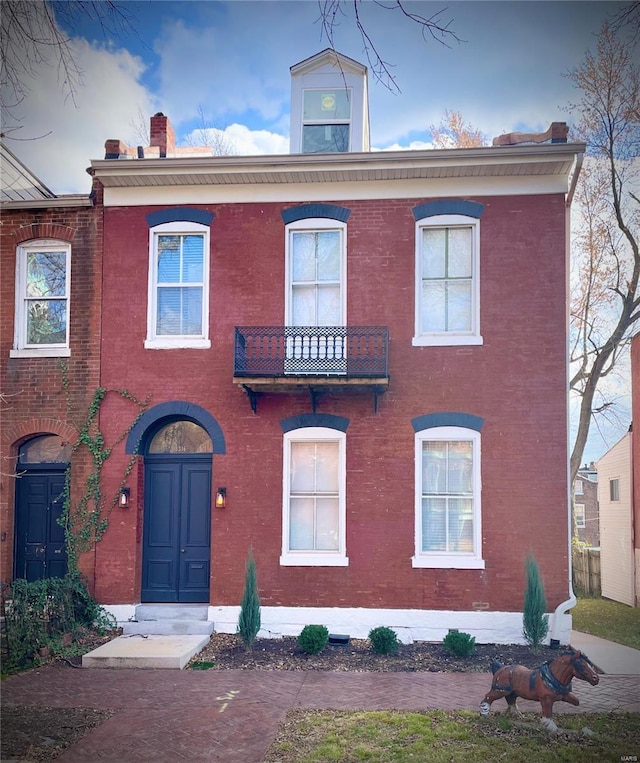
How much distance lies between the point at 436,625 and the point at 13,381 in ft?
26.8

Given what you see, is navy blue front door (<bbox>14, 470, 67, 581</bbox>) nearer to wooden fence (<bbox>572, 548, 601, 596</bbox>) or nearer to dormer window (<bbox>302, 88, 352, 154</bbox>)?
dormer window (<bbox>302, 88, 352, 154</bbox>)

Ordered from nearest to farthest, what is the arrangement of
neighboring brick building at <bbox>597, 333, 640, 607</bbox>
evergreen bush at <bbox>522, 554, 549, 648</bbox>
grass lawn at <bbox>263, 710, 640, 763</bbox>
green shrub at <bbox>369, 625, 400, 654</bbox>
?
grass lawn at <bbox>263, 710, 640, 763</bbox>, green shrub at <bbox>369, 625, 400, 654</bbox>, evergreen bush at <bbox>522, 554, 549, 648</bbox>, neighboring brick building at <bbox>597, 333, 640, 607</bbox>

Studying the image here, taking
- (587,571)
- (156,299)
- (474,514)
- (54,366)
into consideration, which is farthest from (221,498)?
(587,571)

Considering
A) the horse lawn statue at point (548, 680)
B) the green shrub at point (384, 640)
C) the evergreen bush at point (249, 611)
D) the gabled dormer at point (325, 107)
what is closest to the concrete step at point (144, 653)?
the evergreen bush at point (249, 611)

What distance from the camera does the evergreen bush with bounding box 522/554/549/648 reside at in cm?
1140

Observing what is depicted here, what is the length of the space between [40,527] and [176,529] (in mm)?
2410

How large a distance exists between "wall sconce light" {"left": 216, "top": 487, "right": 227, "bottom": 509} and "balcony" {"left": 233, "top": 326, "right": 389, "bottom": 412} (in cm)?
144

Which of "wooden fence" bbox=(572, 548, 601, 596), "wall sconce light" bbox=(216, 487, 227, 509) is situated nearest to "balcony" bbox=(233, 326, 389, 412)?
"wall sconce light" bbox=(216, 487, 227, 509)

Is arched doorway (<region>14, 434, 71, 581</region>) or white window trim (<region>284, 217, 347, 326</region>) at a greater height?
white window trim (<region>284, 217, 347, 326</region>)

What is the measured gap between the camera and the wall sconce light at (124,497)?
1257 cm

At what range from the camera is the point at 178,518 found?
12.9 m

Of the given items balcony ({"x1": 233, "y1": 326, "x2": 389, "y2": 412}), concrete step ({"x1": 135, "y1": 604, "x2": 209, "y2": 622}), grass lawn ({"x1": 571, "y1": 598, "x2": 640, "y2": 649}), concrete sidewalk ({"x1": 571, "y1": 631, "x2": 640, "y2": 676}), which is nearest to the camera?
concrete sidewalk ({"x1": 571, "y1": 631, "x2": 640, "y2": 676})

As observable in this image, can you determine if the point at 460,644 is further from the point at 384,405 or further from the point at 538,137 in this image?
the point at 538,137

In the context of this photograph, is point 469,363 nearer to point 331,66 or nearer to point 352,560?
point 352,560
